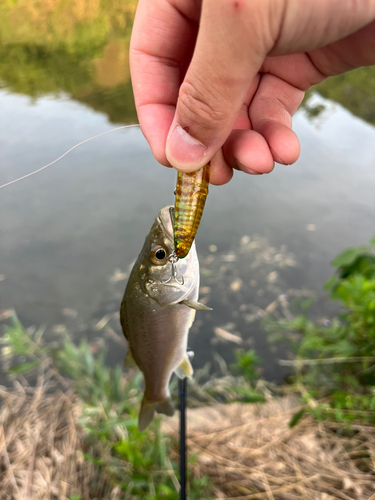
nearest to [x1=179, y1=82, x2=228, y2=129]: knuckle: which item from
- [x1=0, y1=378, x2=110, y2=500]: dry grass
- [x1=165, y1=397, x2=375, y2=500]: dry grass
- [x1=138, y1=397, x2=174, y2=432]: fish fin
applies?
[x1=138, y1=397, x2=174, y2=432]: fish fin

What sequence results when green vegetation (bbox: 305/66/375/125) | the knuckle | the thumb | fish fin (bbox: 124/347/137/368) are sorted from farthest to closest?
green vegetation (bbox: 305/66/375/125) < fish fin (bbox: 124/347/137/368) < the knuckle < the thumb

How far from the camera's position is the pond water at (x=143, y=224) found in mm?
3822

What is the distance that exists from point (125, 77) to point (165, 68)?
736cm

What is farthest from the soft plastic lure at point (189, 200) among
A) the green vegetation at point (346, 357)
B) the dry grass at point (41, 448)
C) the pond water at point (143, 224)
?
the pond water at point (143, 224)

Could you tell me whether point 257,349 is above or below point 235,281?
below

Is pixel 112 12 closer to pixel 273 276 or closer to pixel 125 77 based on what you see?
pixel 125 77

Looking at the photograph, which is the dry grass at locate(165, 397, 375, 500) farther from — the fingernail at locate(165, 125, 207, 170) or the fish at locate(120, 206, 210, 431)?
the fingernail at locate(165, 125, 207, 170)

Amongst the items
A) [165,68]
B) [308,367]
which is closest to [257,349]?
[308,367]

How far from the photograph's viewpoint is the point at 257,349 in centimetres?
353

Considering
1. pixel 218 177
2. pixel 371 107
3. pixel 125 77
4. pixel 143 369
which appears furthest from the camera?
pixel 125 77

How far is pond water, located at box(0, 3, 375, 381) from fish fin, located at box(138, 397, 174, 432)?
1.33 metres

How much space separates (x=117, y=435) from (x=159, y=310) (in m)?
1.48

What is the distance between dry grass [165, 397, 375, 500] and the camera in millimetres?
2328

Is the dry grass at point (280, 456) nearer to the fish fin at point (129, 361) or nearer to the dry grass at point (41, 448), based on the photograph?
the dry grass at point (41, 448)
